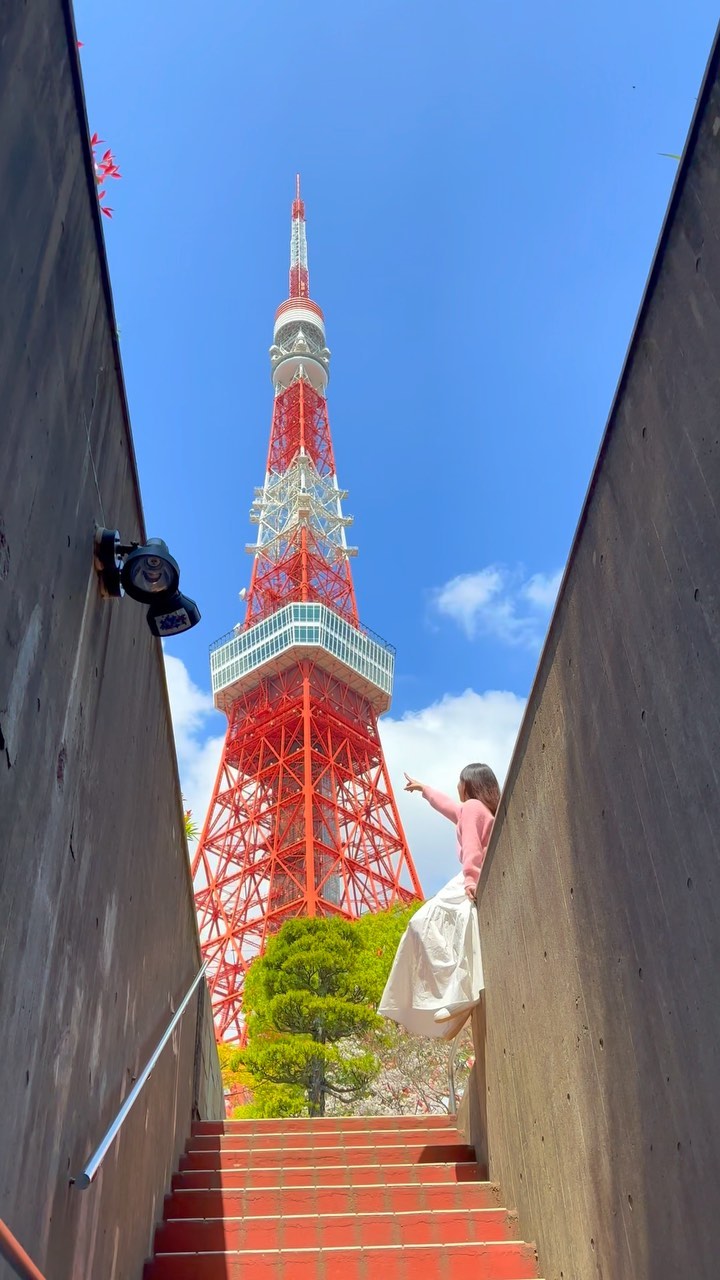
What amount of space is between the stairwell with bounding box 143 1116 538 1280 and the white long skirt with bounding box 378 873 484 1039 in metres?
0.59

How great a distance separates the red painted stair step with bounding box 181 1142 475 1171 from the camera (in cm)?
382

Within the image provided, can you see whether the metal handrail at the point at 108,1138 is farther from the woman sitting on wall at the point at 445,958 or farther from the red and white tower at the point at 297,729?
Result: the red and white tower at the point at 297,729

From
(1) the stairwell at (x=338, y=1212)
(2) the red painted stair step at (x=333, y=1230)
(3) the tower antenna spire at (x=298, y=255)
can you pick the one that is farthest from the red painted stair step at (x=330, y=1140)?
(3) the tower antenna spire at (x=298, y=255)

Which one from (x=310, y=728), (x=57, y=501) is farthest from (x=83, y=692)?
(x=310, y=728)

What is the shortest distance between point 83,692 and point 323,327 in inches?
1628

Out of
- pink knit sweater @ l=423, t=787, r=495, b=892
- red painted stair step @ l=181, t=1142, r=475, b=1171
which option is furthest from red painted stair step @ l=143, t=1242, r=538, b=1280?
Answer: pink knit sweater @ l=423, t=787, r=495, b=892

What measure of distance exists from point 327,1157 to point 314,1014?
9.90m

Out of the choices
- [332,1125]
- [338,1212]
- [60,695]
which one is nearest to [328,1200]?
[338,1212]

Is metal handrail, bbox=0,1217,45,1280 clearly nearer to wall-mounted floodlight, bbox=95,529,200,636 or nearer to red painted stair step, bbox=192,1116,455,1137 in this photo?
wall-mounted floodlight, bbox=95,529,200,636

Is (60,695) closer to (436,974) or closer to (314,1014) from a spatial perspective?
(436,974)

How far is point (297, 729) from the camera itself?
2822cm

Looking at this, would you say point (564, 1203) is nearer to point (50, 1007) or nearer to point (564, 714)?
point (564, 714)

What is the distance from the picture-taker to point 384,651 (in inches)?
1266

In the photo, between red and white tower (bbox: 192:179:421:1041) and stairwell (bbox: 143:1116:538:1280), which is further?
red and white tower (bbox: 192:179:421:1041)
